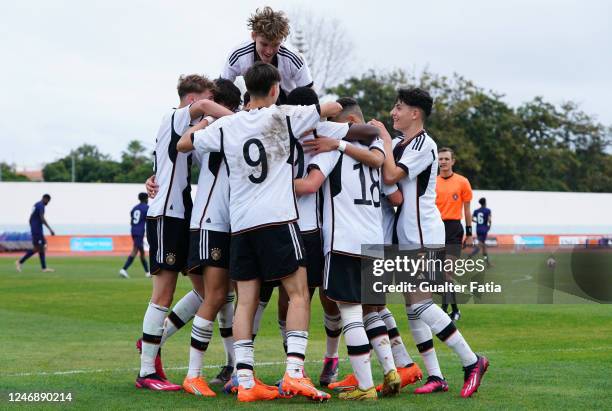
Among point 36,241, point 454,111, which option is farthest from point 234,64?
point 454,111

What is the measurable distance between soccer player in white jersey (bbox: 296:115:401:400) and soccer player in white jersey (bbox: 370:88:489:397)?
298 mm

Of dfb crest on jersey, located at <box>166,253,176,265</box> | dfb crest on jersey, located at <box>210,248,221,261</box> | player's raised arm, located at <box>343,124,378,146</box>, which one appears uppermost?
player's raised arm, located at <box>343,124,378,146</box>

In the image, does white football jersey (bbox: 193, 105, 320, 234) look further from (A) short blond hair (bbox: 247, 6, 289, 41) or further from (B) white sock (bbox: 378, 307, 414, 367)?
(B) white sock (bbox: 378, 307, 414, 367)

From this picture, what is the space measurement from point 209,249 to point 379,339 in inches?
59.2

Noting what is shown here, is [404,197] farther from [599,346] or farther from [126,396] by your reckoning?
[599,346]

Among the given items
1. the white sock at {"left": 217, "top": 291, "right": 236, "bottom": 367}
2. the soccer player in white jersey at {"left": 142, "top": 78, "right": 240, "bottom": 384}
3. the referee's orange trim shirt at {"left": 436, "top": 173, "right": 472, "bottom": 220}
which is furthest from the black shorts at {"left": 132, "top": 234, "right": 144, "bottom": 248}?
the white sock at {"left": 217, "top": 291, "right": 236, "bottom": 367}

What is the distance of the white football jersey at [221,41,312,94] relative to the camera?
303 inches

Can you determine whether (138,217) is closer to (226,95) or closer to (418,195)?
(226,95)

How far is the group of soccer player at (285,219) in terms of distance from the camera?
21.5ft

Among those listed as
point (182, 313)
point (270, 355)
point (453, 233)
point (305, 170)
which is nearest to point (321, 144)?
point (305, 170)

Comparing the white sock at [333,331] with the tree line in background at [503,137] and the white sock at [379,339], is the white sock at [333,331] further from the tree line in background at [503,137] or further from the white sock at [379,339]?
the tree line in background at [503,137]

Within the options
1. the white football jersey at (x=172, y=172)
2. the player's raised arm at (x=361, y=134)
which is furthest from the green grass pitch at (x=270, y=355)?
the player's raised arm at (x=361, y=134)

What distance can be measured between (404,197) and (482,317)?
7478 millimetres

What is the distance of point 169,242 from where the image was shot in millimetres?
7254
